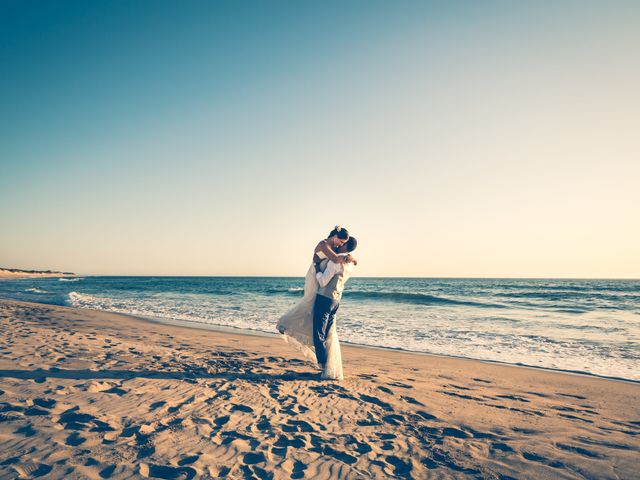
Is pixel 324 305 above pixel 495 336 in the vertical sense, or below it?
above

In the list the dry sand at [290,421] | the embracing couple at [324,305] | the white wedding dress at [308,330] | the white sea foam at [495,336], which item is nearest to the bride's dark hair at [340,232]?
the embracing couple at [324,305]

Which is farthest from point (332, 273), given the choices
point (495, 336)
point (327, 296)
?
point (495, 336)

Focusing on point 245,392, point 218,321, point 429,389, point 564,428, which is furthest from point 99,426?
point 218,321

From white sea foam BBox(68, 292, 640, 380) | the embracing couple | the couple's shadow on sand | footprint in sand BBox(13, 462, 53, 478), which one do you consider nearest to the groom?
the embracing couple

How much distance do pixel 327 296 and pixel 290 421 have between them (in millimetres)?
1910

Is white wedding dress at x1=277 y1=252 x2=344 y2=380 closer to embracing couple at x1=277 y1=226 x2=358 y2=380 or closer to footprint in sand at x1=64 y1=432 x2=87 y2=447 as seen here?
embracing couple at x1=277 y1=226 x2=358 y2=380

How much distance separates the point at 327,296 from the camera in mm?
5336

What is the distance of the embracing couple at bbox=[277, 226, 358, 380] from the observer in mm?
5203

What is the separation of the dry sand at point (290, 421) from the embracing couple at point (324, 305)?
41cm

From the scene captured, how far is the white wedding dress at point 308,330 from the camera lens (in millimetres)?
5461

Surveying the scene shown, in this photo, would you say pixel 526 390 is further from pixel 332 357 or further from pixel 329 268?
pixel 329 268

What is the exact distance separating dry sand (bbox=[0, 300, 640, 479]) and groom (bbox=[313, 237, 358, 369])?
24.2 inches

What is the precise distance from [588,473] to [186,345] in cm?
729

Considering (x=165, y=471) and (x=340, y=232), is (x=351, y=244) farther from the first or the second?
(x=165, y=471)
